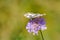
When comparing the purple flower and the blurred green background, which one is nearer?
the purple flower

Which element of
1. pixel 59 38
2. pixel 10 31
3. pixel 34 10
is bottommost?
pixel 59 38

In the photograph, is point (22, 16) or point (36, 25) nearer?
point (36, 25)

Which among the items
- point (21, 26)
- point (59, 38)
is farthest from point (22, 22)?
point (59, 38)

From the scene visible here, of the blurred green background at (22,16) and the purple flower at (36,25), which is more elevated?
the blurred green background at (22,16)

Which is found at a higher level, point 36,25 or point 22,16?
point 22,16

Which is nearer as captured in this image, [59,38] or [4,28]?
[59,38]

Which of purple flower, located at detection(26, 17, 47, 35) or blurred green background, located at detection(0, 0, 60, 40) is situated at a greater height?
blurred green background, located at detection(0, 0, 60, 40)

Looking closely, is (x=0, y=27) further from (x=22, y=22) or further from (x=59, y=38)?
(x=59, y=38)

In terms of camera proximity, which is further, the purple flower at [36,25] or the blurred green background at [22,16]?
the blurred green background at [22,16]
